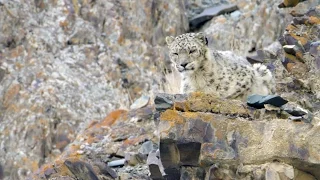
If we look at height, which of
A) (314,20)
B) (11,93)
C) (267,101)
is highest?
(267,101)

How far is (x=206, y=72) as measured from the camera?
12.0 metres

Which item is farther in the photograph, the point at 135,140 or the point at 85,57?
the point at 85,57

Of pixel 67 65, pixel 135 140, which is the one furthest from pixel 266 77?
pixel 67 65

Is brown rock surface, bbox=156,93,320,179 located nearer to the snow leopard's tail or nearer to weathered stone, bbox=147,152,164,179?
weathered stone, bbox=147,152,164,179

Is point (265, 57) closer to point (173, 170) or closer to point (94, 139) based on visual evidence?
point (94, 139)

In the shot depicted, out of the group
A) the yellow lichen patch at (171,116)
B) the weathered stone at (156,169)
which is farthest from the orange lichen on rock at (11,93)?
the yellow lichen patch at (171,116)

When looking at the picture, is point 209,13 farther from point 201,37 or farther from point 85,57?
point 201,37

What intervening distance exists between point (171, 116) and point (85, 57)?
34.9 ft

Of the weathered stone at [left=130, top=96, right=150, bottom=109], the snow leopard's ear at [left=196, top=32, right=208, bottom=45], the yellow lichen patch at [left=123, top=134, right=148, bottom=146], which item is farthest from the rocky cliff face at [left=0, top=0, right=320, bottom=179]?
the snow leopard's ear at [left=196, top=32, right=208, bottom=45]

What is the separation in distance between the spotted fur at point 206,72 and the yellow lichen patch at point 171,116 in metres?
2.27

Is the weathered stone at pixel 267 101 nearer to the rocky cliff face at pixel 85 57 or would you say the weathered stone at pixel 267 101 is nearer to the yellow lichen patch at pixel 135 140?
the yellow lichen patch at pixel 135 140

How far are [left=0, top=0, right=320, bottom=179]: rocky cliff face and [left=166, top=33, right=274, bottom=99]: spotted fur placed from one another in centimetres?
200

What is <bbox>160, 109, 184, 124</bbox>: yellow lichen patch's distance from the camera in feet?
30.8

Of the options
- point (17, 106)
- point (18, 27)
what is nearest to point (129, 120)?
point (17, 106)
